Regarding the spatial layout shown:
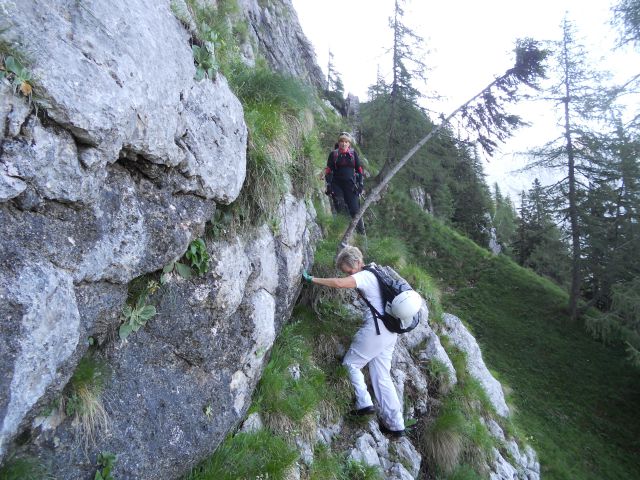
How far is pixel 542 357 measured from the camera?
17672 millimetres

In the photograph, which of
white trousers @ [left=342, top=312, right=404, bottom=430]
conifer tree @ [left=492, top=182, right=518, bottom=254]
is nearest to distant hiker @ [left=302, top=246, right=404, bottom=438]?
white trousers @ [left=342, top=312, right=404, bottom=430]

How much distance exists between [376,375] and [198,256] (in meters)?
3.32

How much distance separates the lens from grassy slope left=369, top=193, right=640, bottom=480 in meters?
13.3

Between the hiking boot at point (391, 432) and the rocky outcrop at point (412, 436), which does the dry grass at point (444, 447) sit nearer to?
the rocky outcrop at point (412, 436)

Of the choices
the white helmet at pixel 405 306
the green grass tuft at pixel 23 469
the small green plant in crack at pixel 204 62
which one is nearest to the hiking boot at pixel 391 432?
the white helmet at pixel 405 306

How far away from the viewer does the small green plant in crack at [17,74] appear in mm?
2189

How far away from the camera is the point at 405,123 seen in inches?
888

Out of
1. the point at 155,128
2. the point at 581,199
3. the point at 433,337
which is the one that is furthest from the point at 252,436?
the point at 581,199

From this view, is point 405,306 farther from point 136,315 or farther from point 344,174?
point 344,174

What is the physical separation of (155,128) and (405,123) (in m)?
21.1

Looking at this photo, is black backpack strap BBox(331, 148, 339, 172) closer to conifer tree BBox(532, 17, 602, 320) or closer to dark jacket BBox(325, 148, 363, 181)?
dark jacket BBox(325, 148, 363, 181)

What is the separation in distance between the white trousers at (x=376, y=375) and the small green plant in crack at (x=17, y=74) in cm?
462

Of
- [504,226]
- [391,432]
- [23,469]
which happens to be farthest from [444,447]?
[504,226]

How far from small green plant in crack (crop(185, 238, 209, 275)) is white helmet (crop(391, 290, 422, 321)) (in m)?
2.53
